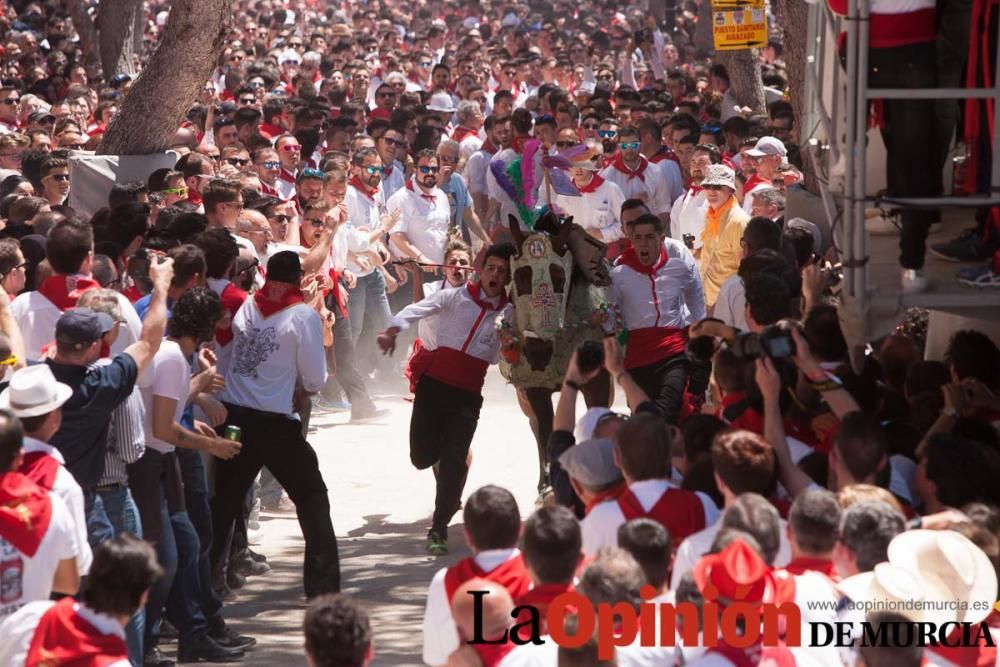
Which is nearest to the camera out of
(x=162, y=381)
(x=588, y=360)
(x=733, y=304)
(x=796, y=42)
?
(x=162, y=381)

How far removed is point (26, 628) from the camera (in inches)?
201

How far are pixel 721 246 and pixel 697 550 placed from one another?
Answer: 18.4 feet

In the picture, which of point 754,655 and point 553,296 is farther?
point 553,296

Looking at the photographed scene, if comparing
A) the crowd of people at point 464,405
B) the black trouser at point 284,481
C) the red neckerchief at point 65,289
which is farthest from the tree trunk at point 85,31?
the red neckerchief at point 65,289

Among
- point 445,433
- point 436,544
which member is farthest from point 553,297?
point 436,544

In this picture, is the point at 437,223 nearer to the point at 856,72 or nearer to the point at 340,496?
the point at 340,496

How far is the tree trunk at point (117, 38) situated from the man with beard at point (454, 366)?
42.3 ft

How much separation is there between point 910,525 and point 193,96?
860 cm

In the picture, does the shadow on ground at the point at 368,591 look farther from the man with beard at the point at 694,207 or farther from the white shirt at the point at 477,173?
the white shirt at the point at 477,173

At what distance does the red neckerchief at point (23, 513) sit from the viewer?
226 inches

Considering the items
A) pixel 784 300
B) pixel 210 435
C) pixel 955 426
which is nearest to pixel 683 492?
pixel 955 426

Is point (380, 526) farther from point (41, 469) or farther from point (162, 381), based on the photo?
point (41, 469)

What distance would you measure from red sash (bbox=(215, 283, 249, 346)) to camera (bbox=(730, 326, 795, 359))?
2.92m

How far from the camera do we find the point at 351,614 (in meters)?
4.70
